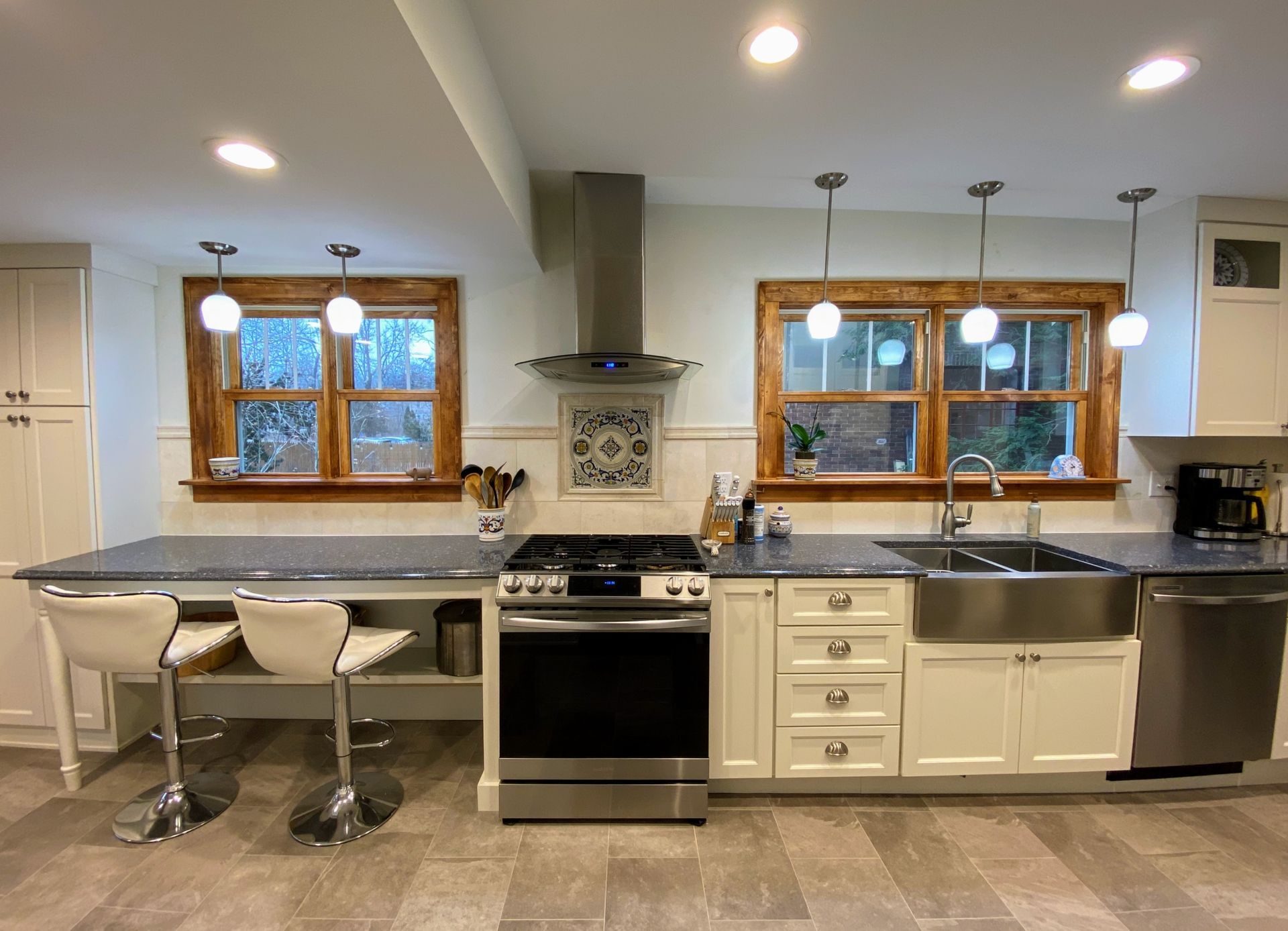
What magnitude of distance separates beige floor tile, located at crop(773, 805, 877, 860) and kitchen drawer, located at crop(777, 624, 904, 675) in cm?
53

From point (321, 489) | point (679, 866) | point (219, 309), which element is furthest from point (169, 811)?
point (219, 309)

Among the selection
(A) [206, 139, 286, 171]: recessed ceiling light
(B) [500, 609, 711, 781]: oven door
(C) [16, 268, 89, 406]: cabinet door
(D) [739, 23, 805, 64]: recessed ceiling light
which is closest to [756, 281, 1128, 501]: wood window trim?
(B) [500, 609, 711, 781]: oven door

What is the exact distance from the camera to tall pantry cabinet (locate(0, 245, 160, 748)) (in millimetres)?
2225

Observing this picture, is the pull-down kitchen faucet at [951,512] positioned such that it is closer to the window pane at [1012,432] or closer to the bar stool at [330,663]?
the window pane at [1012,432]

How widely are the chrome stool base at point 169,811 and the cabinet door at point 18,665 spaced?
0.77 meters

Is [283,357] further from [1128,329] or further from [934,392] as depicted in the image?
[1128,329]

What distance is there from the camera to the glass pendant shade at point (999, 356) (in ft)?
9.00

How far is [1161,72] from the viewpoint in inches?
60.1

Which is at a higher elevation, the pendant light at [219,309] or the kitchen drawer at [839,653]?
the pendant light at [219,309]

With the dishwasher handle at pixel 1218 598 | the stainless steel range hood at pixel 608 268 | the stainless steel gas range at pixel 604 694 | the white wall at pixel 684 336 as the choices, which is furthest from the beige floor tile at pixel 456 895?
the dishwasher handle at pixel 1218 598

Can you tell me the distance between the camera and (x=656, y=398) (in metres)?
2.61

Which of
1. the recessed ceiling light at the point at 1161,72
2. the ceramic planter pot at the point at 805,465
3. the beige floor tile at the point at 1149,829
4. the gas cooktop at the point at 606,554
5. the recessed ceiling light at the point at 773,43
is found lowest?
the beige floor tile at the point at 1149,829

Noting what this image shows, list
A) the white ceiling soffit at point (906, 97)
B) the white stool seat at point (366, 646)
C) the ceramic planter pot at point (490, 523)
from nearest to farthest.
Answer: the white ceiling soffit at point (906, 97), the white stool seat at point (366, 646), the ceramic planter pot at point (490, 523)

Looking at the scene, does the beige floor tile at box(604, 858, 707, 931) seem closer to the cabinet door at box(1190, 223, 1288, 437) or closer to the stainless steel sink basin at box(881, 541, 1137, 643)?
the stainless steel sink basin at box(881, 541, 1137, 643)
